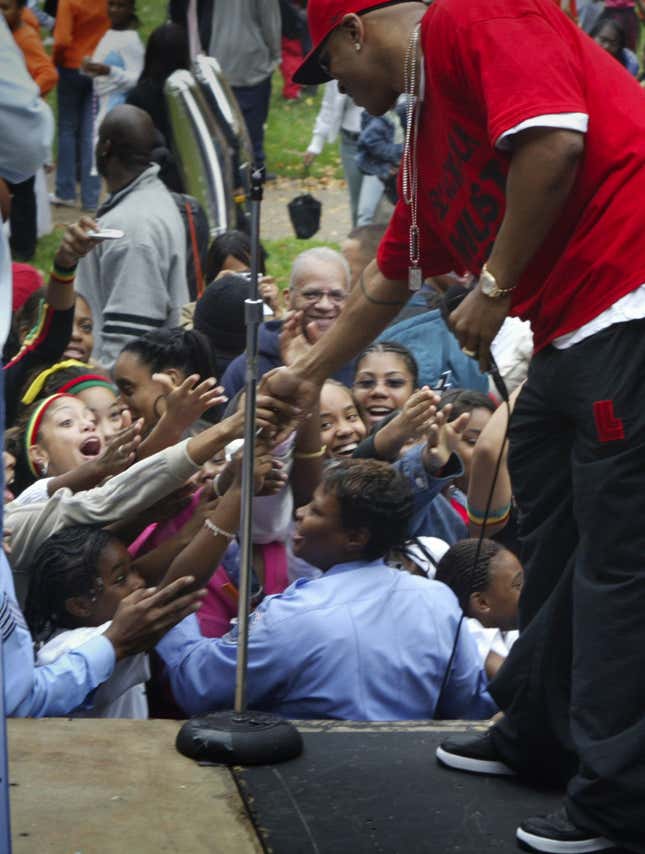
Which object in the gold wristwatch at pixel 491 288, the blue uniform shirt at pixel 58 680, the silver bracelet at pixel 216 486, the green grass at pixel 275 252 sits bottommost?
the green grass at pixel 275 252

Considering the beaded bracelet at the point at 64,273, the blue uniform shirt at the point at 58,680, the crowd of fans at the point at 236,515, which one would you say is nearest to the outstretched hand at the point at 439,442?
the crowd of fans at the point at 236,515

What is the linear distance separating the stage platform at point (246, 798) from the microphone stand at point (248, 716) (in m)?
0.04

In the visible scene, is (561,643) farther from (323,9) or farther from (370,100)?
(323,9)

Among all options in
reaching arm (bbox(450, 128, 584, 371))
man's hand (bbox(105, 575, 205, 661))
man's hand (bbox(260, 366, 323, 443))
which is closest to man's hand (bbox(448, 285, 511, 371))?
reaching arm (bbox(450, 128, 584, 371))

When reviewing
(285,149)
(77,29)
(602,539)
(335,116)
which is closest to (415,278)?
(602,539)

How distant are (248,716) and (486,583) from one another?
1.32m

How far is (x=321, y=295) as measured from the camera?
21.0ft

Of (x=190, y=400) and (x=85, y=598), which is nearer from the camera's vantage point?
(x=85, y=598)

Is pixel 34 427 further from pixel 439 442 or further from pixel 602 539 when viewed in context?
pixel 602 539

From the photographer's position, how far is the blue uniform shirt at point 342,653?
3891 mm

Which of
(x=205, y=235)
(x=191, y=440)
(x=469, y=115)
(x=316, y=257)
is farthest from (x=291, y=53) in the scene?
(x=469, y=115)

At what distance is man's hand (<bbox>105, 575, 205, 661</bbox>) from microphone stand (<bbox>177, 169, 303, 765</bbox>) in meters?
0.43

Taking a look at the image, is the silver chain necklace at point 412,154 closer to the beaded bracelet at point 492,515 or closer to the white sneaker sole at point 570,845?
the white sneaker sole at point 570,845

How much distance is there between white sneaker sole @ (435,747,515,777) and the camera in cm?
339
